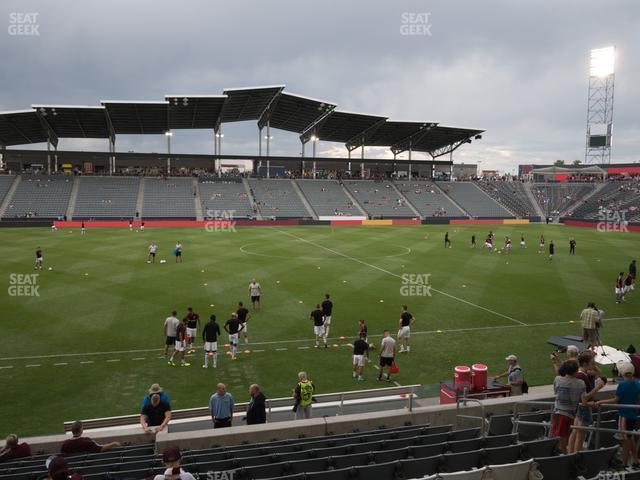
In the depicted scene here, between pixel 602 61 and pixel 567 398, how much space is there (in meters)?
97.7

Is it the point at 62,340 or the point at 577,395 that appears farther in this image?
the point at 62,340

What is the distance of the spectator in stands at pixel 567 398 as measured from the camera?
7.07 metres

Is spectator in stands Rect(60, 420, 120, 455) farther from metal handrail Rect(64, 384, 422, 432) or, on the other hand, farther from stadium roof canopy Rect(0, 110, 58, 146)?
stadium roof canopy Rect(0, 110, 58, 146)

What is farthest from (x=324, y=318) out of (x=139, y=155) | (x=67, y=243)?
(x=139, y=155)

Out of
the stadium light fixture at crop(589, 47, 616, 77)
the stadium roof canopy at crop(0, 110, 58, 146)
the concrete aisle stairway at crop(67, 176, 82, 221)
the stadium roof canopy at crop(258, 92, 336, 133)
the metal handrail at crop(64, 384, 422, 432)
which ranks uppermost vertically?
the stadium light fixture at crop(589, 47, 616, 77)

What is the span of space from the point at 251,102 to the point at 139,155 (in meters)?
24.4

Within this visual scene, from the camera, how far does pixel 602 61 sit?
83.5 m

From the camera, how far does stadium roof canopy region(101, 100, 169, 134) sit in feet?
200

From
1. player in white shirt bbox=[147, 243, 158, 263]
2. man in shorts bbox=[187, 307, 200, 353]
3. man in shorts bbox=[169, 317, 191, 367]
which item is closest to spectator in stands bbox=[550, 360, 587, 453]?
man in shorts bbox=[169, 317, 191, 367]

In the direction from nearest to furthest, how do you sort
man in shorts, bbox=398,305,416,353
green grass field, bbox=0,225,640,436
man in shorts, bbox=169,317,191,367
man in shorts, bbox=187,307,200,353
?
green grass field, bbox=0,225,640,436, man in shorts, bbox=169,317,191,367, man in shorts, bbox=187,307,200,353, man in shorts, bbox=398,305,416,353

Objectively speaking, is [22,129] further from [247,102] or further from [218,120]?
[247,102]

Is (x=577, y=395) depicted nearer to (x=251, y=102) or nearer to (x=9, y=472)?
(x=9, y=472)

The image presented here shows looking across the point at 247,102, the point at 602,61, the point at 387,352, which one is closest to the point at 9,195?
the point at 247,102

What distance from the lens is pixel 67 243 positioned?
42.0m
